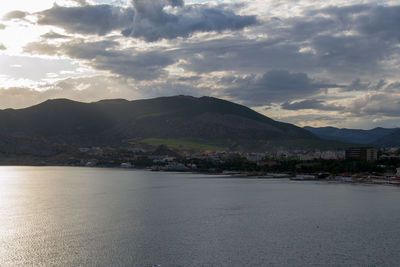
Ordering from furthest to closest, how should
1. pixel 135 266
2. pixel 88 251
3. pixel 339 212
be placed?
pixel 339 212, pixel 88 251, pixel 135 266

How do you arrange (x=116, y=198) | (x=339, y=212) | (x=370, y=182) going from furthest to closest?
(x=370, y=182) → (x=116, y=198) → (x=339, y=212)

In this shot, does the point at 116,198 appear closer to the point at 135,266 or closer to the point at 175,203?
the point at 175,203

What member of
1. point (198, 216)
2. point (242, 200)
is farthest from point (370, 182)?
point (198, 216)

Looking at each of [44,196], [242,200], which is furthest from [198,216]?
[44,196]

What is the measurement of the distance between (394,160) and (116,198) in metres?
116

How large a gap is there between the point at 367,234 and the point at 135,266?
25.3 metres

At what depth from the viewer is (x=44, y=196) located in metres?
80.4

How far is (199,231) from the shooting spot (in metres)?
46.2

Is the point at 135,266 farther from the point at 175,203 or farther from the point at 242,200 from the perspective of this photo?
the point at 242,200

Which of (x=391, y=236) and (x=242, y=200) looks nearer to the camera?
(x=391, y=236)

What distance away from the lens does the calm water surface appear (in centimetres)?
3575

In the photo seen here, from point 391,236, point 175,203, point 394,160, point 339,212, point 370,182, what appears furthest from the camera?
point 394,160

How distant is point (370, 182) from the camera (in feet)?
392

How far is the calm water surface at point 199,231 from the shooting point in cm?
3575
